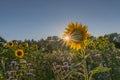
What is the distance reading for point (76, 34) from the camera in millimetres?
3959

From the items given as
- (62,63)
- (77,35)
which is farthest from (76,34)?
(62,63)

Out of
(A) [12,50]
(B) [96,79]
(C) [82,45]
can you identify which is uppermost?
(A) [12,50]

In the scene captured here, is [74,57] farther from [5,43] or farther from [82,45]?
[82,45]

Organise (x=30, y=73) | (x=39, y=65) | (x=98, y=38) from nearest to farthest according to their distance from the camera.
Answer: (x=30, y=73), (x=39, y=65), (x=98, y=38)

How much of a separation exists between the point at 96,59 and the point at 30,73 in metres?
3.47

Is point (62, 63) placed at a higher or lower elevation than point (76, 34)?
lower

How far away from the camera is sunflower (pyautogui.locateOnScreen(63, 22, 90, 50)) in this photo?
12.9 ft

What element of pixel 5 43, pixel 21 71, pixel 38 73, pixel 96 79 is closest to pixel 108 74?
pixel 96 79

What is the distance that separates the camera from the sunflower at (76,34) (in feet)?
12.9

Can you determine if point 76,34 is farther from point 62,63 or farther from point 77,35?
point 62,63

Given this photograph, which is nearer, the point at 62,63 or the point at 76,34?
the point at 76,34

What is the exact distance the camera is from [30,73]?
6.81m

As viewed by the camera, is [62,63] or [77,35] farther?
[62,63]

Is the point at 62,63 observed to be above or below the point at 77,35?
below
